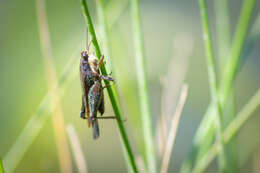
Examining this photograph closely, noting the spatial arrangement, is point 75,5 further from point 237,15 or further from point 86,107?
point 86,107

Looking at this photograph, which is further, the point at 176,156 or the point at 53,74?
the point at 176,156

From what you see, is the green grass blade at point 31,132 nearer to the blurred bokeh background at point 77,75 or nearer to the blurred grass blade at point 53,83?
the blurred grass blade at point 53,83

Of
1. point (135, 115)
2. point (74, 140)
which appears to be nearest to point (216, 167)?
point (135, 115)

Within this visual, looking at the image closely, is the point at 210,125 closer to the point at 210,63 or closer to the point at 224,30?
the point at 210,63

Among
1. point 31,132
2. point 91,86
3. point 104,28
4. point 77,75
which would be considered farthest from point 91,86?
point 77,75

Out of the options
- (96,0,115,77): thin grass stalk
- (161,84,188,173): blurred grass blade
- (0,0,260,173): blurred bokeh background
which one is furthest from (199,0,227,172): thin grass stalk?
(0,0,260,173): blurred bokeh background

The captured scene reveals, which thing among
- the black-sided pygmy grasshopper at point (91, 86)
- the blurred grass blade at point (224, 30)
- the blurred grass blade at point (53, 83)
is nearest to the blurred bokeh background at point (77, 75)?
the blurred grass blade at point (53, 83)

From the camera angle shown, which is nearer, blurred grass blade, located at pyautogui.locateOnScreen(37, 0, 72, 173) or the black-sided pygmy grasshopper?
the black-sided pygmy grasshopper

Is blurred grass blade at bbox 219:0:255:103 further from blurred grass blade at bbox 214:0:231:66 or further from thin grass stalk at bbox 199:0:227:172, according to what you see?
thin grass stalk at bbox 199:0:227:172
